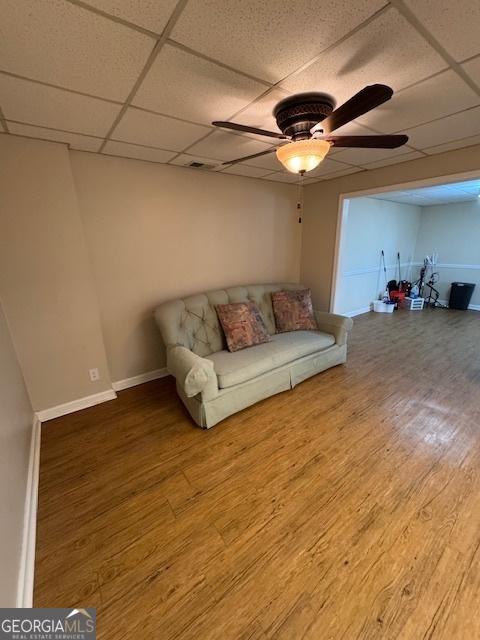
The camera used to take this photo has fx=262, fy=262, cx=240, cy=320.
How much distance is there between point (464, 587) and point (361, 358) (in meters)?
2.50

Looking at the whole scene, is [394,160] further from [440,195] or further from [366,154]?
[440,195]

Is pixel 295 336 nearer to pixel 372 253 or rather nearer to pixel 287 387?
A: pixel 287 387

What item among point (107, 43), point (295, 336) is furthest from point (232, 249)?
point (107, 43)

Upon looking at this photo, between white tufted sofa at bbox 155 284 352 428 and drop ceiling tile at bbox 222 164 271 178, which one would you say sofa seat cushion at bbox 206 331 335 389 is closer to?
white tufted sofa at bbox 155 284 352 428

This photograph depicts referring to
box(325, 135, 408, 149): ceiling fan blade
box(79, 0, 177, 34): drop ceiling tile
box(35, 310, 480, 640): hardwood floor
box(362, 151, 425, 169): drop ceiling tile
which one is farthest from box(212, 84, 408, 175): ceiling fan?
box(35, 310, 480, 640): hardwood floor

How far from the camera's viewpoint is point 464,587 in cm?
120

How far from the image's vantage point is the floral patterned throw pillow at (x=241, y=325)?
2738 millimetres

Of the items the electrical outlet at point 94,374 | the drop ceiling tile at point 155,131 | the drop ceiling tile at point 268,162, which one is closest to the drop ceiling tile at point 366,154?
the drop ceiling tile at point 268,162

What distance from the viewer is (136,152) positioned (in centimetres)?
235

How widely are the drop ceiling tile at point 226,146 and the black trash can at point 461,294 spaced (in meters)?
5.99

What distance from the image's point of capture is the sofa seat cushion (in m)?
2.31

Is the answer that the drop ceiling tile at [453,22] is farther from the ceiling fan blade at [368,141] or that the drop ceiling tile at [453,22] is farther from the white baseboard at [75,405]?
the white baseboard at [75,405]

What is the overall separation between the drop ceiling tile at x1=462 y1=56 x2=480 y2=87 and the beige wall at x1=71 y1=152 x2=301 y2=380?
2.31 m

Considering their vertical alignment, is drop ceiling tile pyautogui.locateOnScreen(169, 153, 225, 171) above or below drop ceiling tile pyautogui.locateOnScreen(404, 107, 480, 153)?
above
